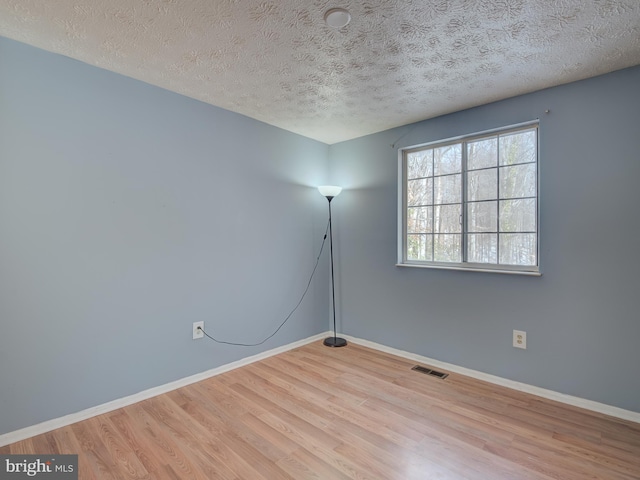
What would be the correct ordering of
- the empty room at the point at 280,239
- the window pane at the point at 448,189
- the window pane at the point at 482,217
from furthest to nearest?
the window pane at the point at 448,189 → the window pane at the point at 482,217 → the empty room at the point at 280,239

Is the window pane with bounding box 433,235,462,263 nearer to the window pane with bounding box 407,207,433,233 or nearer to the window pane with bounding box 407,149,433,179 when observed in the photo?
the window pane with bounding box 407,207,433,233

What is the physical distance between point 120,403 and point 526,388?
9.85 feet

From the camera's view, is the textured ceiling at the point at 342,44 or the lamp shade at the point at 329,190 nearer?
the textured ceiling at the point at 342,44

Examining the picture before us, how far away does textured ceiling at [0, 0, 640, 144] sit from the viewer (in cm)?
156

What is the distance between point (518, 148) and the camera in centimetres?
258

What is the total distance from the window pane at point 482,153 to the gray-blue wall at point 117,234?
187cm

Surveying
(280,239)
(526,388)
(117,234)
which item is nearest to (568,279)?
(526,388)

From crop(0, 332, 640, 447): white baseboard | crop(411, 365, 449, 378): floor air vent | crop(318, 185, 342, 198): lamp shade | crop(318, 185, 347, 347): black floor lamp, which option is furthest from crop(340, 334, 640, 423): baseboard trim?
crop(318, 185, 342, 198): lamp shade

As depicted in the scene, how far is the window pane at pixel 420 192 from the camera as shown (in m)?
3.12

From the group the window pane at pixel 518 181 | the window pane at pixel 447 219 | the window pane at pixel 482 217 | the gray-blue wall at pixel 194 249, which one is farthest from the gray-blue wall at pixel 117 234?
the window pane at pixel 518 181

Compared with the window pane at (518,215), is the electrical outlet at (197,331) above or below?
below

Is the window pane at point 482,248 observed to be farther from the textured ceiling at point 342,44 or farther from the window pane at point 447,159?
the textured ceiling at point 342,44

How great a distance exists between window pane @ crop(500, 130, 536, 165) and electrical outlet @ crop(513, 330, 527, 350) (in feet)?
4.48

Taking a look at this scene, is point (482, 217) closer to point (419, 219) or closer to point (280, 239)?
point (419, 219)
